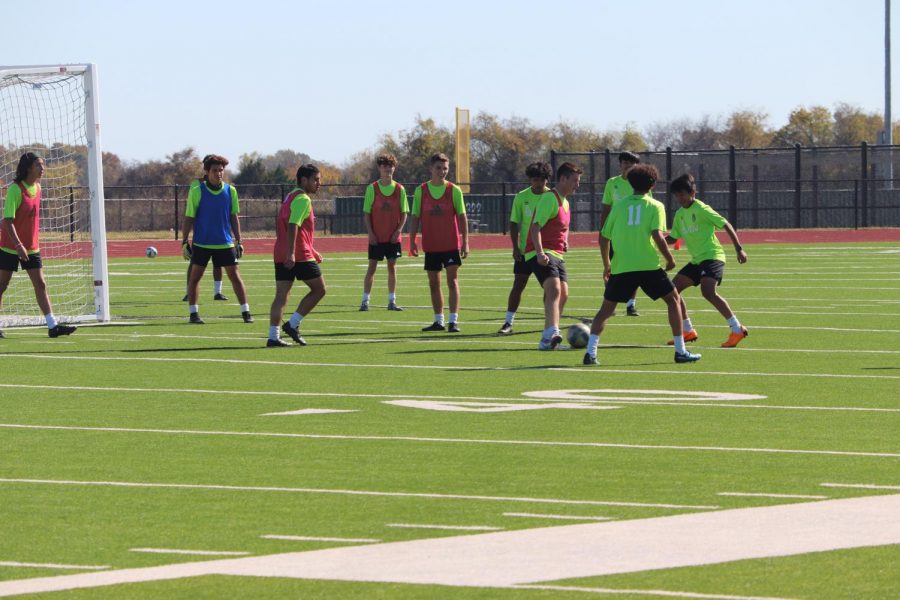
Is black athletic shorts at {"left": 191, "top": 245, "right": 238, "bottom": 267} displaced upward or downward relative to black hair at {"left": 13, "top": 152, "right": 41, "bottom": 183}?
downward

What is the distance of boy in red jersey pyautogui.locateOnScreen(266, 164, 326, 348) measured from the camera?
1762 cm

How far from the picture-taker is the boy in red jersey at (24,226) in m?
18.7

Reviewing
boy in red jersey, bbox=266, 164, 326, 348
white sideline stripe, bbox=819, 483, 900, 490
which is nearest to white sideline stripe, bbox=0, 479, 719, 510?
white sideline stripe, bbox=819, 483, 900, 490

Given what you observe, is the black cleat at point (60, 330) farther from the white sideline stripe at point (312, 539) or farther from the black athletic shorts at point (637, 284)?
the white sideline stripe at point (312, 539)

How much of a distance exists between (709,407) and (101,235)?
11679mm

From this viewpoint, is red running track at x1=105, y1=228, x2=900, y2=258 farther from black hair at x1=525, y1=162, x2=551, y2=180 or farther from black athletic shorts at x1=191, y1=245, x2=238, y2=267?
black hair at x1=525, y1=162, x2=551, y2=180

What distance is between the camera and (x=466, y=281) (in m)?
31.1

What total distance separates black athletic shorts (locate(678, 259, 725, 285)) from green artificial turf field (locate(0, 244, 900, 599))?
→ 2.55ft

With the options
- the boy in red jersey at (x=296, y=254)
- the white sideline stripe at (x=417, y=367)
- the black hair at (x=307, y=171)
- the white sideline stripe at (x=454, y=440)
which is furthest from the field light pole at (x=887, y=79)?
the white sideline stripe at (x=454, y=440)

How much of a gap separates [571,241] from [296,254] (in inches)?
1345

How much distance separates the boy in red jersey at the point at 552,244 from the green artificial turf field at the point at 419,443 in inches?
20.9

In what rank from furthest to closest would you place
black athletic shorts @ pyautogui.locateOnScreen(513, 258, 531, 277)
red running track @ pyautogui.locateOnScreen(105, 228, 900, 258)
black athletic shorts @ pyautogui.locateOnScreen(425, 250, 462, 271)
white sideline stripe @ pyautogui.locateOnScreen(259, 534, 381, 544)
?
red running track @ pyautogui.locateOnScreen(105, 228, 900, 258) → black athletic shorts @ pyautogui.locateOnScreen(425, 250, 462, 271) → black athletic shorts @ pyautogui.locateOnScreen(513, 258, 531, 277) → white sideline stripe @ pyautogui.locateOnScreen(259, 534, 381, 544)

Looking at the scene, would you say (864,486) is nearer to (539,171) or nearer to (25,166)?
(539,171)

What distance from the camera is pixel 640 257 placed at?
1572 cm
